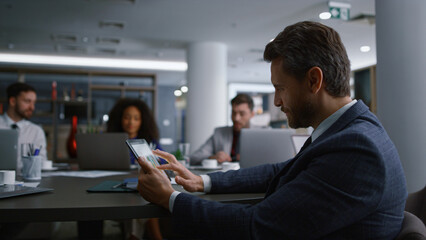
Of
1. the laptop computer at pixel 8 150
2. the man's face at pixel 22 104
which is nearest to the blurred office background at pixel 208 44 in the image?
the man's face at pixel 22 104

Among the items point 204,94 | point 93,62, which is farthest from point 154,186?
point 93,62

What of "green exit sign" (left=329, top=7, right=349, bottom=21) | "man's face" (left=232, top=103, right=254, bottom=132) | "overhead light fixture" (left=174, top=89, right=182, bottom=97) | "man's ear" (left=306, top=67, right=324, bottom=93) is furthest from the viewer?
"overhead light fixture" (left=174, top=89, right=182, bottom=97)

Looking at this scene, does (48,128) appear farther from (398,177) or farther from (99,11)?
(398,177)

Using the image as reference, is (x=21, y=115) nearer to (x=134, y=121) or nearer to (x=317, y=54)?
(x=134, y=121)

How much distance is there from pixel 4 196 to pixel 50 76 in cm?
1019

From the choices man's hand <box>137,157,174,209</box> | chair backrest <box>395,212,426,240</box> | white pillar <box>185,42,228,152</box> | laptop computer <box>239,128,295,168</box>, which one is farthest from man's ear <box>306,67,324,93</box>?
white pillar <box>185,42,228,152</box>

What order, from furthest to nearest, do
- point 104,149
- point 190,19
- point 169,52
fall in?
point 169,52 → point 190,19 → point 104,149

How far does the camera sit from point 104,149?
2.29m

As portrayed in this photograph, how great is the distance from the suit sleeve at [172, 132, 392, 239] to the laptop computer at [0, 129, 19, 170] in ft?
5.38

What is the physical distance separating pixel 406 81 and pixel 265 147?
131 cm

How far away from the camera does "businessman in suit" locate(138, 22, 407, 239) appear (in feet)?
2.57

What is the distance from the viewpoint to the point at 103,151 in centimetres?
230

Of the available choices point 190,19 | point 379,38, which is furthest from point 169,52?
point 379,38

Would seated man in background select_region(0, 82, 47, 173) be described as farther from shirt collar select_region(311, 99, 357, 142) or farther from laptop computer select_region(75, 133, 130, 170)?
shirt collar select_region(311, 99, 357, 142)
